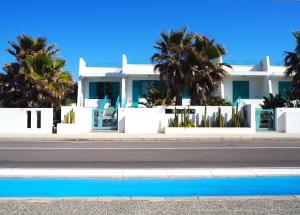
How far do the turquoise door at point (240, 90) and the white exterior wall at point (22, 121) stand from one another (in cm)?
1976

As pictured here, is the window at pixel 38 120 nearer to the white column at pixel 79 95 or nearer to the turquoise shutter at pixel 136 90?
the white column at pixel 79 95

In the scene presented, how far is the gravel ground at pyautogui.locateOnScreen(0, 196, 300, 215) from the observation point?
5.95m

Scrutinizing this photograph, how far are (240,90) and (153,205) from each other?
32878 mm

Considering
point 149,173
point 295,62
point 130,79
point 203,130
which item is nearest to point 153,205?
point 149,173

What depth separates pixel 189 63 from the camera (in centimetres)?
2588

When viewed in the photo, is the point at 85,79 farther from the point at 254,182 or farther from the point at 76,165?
the point at 254,182

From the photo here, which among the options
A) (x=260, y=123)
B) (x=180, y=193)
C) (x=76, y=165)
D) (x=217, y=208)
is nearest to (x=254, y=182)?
(x=180, y=193)

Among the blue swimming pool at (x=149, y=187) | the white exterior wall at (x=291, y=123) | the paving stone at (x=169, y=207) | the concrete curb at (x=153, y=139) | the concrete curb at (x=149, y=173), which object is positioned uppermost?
the white exterior wall at (x=291, y=123)

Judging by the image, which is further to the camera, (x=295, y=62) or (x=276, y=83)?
(x=276, y=83)

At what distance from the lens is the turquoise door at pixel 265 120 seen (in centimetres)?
2611

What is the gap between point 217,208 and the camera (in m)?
6.11

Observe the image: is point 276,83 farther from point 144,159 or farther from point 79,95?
point 144,159

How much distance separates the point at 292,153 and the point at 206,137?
7761 millimetres

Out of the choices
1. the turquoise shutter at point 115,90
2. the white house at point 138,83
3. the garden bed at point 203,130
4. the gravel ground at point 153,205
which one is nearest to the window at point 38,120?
the garden bed at point 203,130
